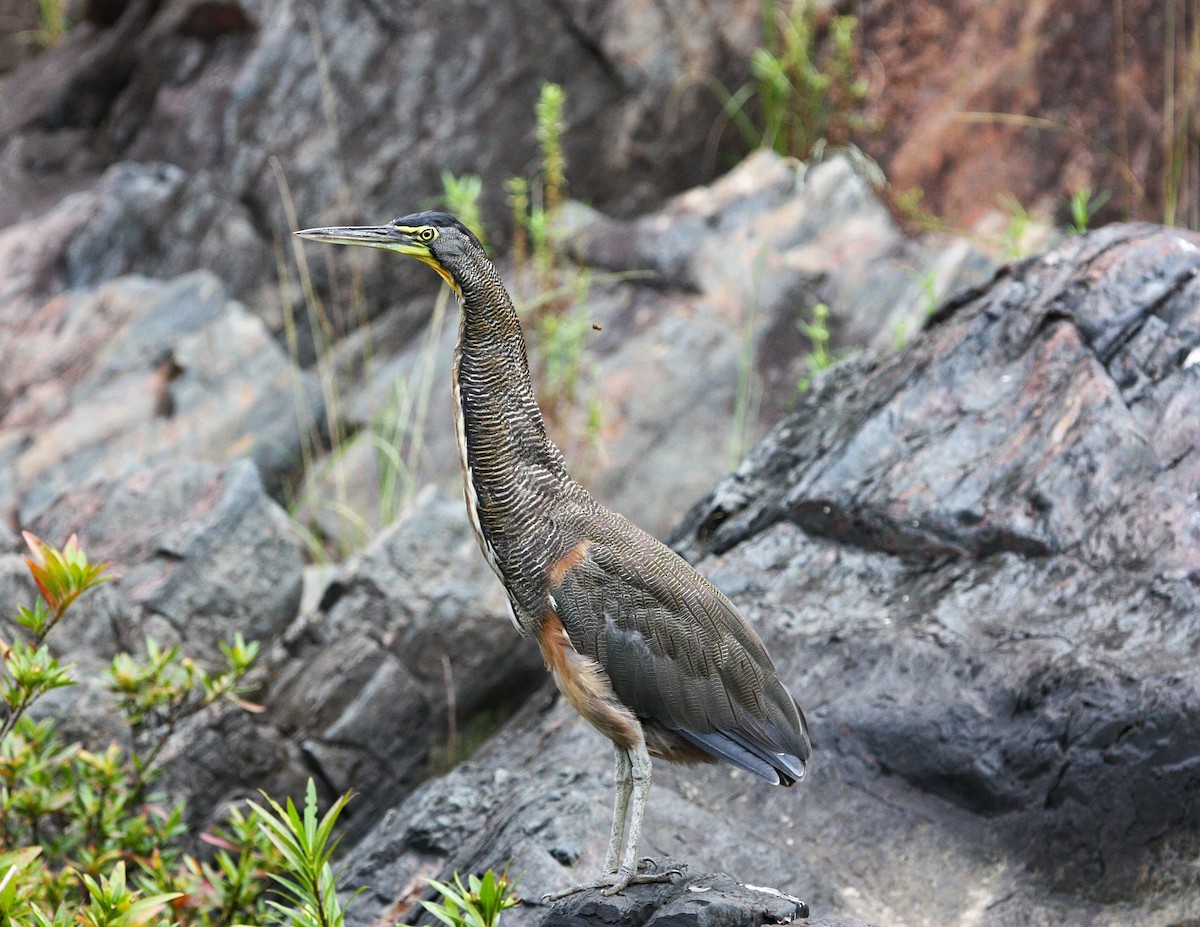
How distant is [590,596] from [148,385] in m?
4.72

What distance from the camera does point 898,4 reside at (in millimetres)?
8188

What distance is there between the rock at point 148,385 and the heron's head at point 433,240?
3.77 m

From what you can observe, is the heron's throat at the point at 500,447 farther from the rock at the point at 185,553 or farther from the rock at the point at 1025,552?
the rock at the point at 185,553

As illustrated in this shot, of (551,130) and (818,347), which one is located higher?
(551,130)

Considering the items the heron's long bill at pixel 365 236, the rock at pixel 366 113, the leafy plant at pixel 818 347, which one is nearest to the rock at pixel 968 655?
the leafy plant at pixel 818 347

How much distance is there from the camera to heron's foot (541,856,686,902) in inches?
138

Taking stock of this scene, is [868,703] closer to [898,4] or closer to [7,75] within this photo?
[898,4]

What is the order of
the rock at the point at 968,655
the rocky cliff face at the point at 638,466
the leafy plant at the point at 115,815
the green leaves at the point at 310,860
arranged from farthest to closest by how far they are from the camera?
the leafy plant at the point at 115,815 → the rocky cliff face at the point at 638,466 → the rock at the point at 968,655 → the green leaves at the point at 310,860

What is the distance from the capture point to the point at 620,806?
148 inches

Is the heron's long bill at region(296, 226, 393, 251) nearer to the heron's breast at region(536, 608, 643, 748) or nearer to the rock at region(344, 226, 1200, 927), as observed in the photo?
the heron's breast at region(536, 608, 643, 748)

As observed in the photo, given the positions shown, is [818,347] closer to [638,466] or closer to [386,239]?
[638,466]

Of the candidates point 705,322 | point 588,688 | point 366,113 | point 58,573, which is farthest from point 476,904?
point 366,113

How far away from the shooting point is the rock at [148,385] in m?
7.20

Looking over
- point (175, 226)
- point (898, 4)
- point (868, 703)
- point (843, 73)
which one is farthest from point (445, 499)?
point (898, 4)
